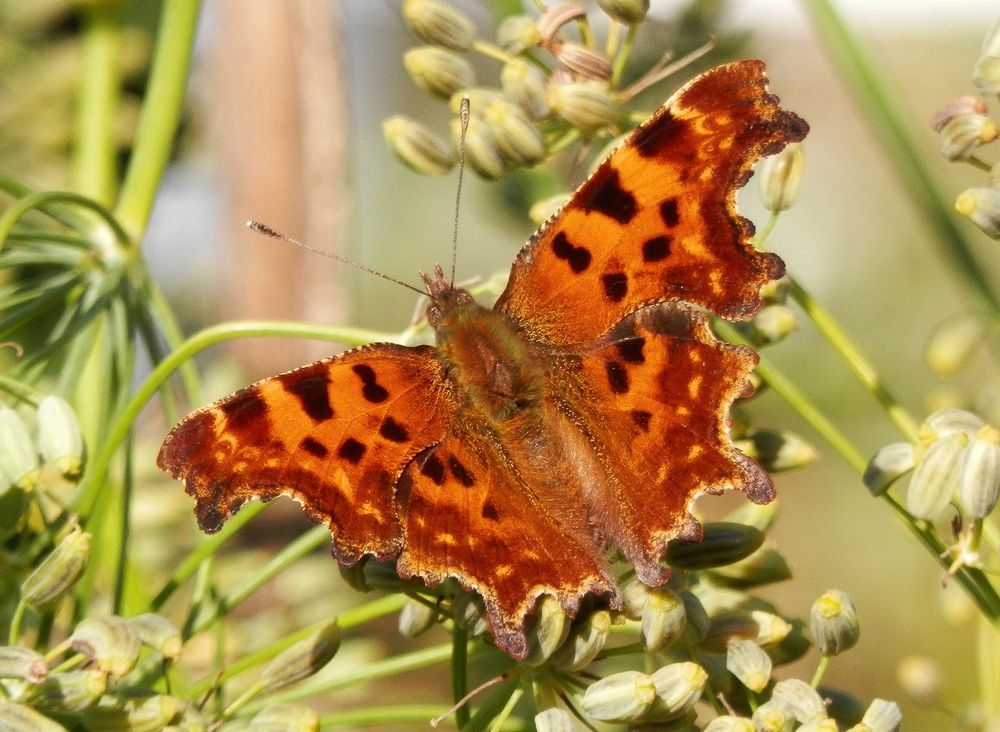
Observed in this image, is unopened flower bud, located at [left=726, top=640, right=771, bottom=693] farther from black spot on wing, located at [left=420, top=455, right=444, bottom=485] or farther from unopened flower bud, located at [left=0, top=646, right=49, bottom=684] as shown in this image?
unopened flower bud, located at [left=0, top=646, right=49, bottom=684]

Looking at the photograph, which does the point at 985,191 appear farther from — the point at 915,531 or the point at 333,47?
the point at 333,47

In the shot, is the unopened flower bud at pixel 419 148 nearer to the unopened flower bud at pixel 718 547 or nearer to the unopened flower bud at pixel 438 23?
the unopened flower bud at pixel 438 23

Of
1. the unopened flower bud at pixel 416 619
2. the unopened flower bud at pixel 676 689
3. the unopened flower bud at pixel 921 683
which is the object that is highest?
the unopened flower bud at pixel 416 619

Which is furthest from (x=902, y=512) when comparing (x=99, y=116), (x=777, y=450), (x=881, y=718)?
(x=99, y=116)

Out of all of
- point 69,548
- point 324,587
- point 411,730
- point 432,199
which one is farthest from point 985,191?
point 432,199

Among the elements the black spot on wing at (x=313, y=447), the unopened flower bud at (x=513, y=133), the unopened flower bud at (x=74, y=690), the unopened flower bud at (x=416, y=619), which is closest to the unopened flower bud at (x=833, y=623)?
the unopened flower bud at (x=416, y=619)

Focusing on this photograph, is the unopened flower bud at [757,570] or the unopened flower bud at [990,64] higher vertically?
the unopened flower bud at [990,64]
